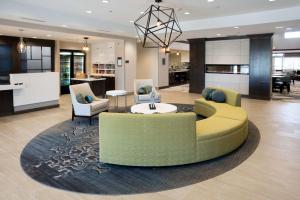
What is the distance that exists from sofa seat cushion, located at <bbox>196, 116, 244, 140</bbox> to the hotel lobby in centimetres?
2

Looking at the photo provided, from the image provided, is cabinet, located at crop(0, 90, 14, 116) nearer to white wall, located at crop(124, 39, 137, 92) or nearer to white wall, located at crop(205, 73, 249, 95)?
white wall, located at crop(124, 39, 137, 92)

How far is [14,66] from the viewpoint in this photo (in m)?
10.6

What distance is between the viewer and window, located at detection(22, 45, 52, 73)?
11008mm

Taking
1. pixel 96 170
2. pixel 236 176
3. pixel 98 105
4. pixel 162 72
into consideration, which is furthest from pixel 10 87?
pixel 162 72

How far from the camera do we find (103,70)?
508 inches

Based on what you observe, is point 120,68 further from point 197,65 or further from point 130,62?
point 197,65

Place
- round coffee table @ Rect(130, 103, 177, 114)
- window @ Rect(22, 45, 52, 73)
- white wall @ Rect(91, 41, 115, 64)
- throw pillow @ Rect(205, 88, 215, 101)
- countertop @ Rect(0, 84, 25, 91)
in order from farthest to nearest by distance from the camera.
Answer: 1. white wall @ Rect(91, 41, 115, 64)
2. window @ Rect(22, 45, 52, 73)
3. throw pillow @ Rect(205, 88, 215, 101)
4. countertop @ Rect(0, 84, 25, 91)
5. round coffee table @ Rect(130, 103, 177, 114)

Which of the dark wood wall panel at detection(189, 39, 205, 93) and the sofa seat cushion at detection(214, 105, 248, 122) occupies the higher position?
the dark wood wall panel at detection(189, 39, 205, 93)

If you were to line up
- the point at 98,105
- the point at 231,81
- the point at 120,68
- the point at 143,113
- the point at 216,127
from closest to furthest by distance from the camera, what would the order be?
1. the point at 216,127
2. the point at 143,113
3. the point at 98,105
4. the point at 231,81
5. the point at 120,68

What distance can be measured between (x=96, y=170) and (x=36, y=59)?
365 inches

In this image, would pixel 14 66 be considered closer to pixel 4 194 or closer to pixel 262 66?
pixel 4 194

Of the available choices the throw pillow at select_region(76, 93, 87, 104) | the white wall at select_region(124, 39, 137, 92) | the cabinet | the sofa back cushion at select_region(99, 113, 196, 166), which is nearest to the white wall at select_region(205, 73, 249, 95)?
the white wall at select_region(124, 39, 137, 92)

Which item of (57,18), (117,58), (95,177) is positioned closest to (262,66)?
(117,58)

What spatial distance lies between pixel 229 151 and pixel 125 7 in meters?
4.77
